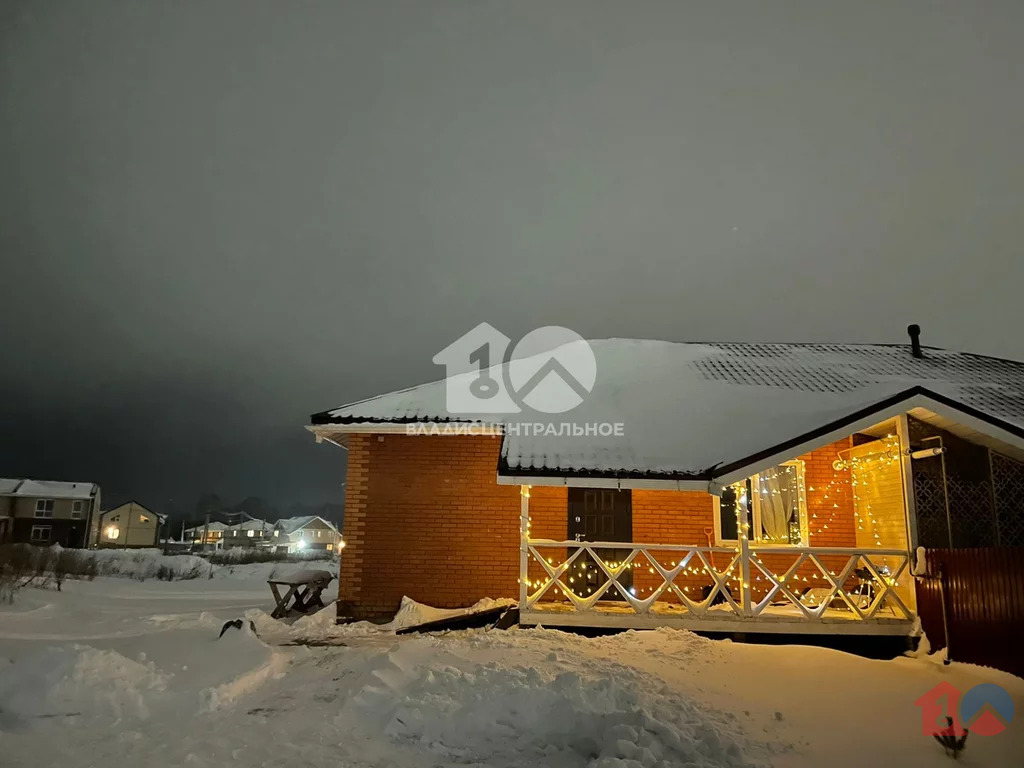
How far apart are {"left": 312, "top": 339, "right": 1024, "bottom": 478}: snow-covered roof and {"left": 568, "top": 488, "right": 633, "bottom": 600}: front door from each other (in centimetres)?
152

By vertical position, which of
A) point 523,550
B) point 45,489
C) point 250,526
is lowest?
point 250,526

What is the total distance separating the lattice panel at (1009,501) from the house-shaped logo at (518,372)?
6353 millimetres

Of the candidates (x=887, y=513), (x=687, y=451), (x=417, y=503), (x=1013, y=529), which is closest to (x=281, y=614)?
(x=417, y=503)

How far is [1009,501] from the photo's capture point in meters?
9.54

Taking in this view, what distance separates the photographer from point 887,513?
411 inches

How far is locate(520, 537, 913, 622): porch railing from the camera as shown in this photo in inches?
368

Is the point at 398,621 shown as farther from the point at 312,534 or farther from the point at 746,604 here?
the point at 312,534

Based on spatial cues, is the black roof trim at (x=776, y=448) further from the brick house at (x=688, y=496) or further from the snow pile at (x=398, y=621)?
the snow pile at (x=398, y=621)

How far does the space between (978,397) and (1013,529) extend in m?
2.03

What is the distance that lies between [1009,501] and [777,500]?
327 cm

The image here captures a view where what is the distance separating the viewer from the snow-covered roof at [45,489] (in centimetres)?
5534

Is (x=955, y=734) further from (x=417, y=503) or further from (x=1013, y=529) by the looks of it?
(x=417, y=503)

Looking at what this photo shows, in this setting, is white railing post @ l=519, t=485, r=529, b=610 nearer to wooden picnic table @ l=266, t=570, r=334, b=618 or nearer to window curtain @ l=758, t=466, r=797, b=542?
window curtain @ l=758, t=466, r=797, b=542

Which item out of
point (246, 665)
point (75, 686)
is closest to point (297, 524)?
point (246, 665)
